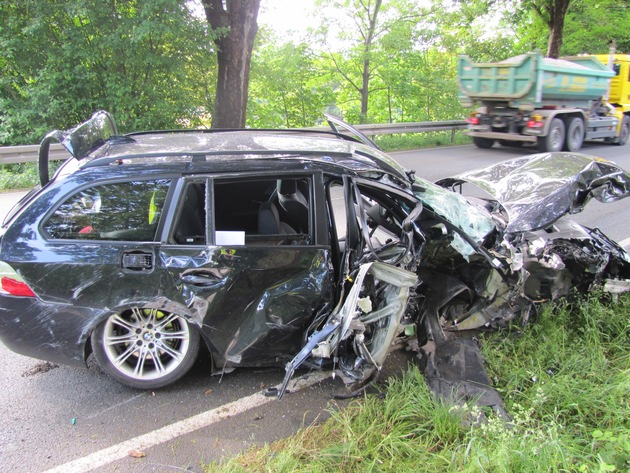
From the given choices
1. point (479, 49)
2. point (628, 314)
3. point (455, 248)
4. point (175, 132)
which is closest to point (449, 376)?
point (455, 248)

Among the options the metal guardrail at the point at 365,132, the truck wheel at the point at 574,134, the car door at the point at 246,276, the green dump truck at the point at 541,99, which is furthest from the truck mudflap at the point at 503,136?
the car door at the point at 246,276

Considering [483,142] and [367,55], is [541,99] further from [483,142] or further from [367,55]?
[367,55]

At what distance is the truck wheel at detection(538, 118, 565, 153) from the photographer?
1170 cm

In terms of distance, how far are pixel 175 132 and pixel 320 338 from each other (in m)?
2.52

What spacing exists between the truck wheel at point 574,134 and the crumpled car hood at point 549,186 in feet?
30.1

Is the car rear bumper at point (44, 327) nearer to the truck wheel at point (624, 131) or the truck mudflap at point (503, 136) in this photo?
the truck mudflap at point (503, 136)

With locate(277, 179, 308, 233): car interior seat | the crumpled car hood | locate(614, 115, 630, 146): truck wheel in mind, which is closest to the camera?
locate(277, 179, 308, 233): car interior seat

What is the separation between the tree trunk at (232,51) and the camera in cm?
1023

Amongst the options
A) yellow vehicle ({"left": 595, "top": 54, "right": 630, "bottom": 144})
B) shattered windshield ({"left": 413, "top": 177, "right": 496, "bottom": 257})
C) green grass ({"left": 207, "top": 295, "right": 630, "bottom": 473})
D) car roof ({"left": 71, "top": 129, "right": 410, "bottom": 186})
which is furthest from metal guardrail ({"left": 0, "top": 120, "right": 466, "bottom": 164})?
green grass ({"left": 207, "top": 295, "right": 630, "bottom": 473})

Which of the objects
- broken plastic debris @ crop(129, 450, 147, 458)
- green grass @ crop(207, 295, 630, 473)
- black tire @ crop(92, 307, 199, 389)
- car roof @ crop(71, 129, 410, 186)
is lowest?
broken plastic debris @ crop(129, 450, 147, 458)

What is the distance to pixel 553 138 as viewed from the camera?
11.9 meters

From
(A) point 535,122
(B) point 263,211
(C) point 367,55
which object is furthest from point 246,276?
(C) point 367,55

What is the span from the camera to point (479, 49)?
19359 millimetres

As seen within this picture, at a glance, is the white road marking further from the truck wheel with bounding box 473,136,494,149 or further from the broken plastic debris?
the truck wheel with bounding box 473,136,494,149
